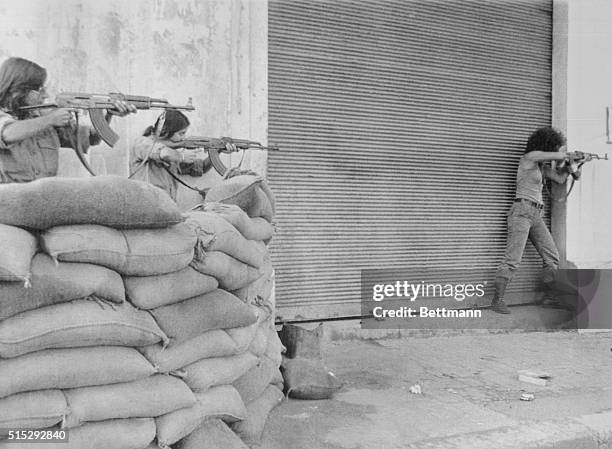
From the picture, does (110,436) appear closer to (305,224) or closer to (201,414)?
(201,414)

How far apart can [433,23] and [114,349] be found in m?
5.13

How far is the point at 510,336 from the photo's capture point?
20.0 ft

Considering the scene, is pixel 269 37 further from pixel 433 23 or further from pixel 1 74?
pixel 1 74

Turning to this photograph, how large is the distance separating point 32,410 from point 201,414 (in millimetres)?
739

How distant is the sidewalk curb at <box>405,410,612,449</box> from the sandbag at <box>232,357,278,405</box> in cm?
86

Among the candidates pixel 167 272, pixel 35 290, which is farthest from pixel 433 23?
pixel 35 290

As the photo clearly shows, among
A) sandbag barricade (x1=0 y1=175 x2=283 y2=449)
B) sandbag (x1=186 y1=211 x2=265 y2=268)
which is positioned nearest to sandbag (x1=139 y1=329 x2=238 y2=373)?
sandbag barricade (x1=0 y1=175 x2=283 y2=449)

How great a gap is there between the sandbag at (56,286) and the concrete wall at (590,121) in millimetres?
6015

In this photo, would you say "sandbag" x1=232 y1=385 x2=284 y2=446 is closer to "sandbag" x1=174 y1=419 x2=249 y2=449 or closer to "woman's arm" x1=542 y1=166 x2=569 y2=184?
"sandbag" x1=174 y1=419 x2=249 y2=449

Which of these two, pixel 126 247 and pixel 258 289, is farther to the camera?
pixel 258 289

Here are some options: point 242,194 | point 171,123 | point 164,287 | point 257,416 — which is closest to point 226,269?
point 164,287

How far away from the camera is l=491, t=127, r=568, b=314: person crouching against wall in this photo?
6375 millimetres

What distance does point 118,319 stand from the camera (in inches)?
92.3

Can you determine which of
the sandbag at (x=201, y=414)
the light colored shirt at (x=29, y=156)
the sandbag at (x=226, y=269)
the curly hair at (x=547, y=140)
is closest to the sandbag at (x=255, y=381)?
the sandbag at (x=201, y=414)
